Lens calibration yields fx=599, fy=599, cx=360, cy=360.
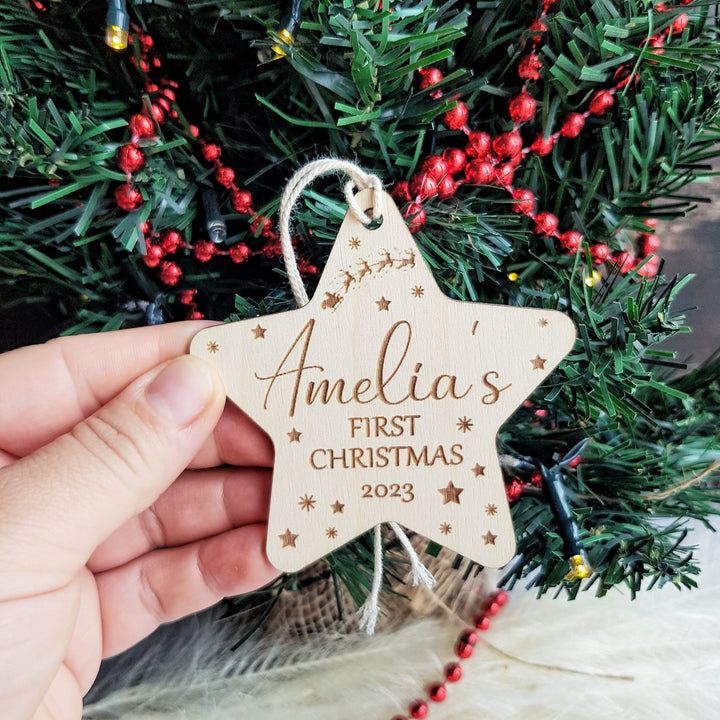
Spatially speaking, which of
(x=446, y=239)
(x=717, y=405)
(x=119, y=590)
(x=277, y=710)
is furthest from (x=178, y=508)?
(x=717, y=405)

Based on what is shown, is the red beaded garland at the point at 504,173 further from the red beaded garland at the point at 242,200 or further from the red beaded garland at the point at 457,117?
the red beaded garland at the point at 242,200

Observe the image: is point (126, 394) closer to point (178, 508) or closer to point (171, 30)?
point (178, 508)

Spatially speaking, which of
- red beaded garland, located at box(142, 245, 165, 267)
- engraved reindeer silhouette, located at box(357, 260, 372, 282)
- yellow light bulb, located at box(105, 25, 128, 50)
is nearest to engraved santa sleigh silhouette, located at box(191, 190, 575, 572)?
engraved reindeer silhouette, located at box(357, 260, 372, 282)

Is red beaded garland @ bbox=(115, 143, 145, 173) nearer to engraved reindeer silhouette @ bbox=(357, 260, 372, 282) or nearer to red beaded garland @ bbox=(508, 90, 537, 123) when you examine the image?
engraved reindeer silhouette @ bbox=(357, 260, 372, 282)

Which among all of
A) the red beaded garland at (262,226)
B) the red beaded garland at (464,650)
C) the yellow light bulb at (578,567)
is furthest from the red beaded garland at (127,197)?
the red beaded garland at (464,650)

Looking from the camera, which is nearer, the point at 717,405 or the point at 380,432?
the point at 380,432

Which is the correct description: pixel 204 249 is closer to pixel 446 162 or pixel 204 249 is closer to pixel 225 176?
pixel 225 176
